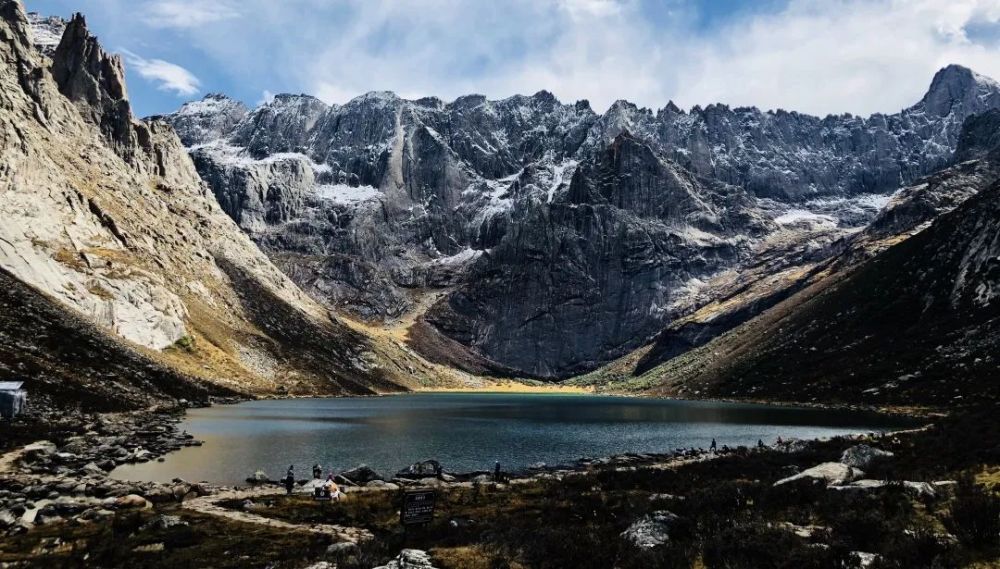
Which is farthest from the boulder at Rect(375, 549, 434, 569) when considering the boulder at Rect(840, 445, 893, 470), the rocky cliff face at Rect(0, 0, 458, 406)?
the rocky cliff face at Rect(0, 0, 458, 406)

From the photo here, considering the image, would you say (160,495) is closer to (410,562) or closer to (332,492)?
(332,492)

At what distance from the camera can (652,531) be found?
21.4m

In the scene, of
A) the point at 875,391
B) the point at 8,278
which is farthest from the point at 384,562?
the point at 875,391

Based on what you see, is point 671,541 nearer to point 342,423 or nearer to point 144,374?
point 342,423

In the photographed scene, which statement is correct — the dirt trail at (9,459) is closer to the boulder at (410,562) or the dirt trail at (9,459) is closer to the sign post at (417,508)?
→ the sign post at (417,508)

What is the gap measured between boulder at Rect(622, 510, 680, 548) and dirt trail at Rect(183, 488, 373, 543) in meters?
12.3

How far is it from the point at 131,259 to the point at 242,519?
153259 millimetres

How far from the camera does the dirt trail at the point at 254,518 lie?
94.9 feet

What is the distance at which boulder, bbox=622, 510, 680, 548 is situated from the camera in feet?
67.2

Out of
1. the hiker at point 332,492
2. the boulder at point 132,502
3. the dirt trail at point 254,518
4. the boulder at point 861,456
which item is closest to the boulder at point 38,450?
the boulder at point 132,502

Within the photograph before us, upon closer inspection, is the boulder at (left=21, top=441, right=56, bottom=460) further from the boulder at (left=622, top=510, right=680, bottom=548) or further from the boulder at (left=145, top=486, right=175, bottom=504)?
the boulder at (left=622, top=510, right=680, bottom=548)

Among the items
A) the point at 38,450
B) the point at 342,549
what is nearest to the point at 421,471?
the point at 342,549

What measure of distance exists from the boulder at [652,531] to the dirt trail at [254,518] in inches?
484

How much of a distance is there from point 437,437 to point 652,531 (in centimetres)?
6566
